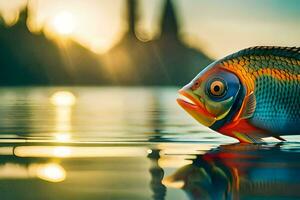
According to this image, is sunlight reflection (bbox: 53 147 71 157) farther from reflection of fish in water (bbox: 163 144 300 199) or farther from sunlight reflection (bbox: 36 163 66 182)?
reflection of fish in water (bbox: 163 144 300 199)

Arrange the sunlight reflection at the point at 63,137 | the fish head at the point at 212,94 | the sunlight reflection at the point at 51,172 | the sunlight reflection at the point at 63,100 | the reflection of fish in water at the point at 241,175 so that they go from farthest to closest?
the sunlight reflection at the point at 63,100, the sunlight reflection at the point at 63,137, the fish head at the point at 212,94, the sunlight reflection at the point at 51,172, the reflection of fish in water at the point at 241,175

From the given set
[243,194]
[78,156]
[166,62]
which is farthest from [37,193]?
[166,62]

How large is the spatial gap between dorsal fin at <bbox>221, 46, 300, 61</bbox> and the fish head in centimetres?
19

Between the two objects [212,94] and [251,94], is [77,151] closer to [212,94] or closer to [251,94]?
[212,94]

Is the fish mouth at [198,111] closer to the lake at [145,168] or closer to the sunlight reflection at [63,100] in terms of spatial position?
the lake at [145,168]

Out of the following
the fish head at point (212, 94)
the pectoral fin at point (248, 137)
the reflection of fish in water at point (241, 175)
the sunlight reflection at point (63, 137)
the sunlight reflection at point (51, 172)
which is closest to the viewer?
the reflection of fish in water at point (241, 175)

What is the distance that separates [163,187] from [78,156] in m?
2.01

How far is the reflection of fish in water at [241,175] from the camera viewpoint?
15.9 feet

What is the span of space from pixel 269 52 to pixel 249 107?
1.88ft

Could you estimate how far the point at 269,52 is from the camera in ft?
24.5

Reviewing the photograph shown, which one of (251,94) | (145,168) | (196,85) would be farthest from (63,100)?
(145,168)

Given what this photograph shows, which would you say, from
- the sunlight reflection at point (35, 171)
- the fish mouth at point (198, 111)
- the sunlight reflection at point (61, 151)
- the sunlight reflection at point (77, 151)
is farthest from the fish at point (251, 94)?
the sunlight reflection at point (35, 171)

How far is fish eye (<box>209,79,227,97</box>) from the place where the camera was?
727cm

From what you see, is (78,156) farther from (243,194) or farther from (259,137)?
(243,194)
